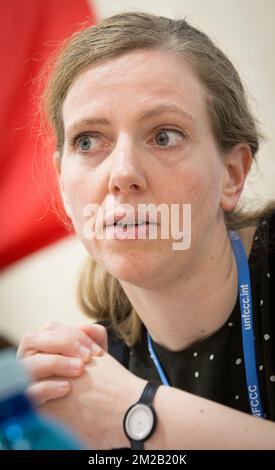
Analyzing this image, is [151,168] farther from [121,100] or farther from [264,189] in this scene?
[264,189]

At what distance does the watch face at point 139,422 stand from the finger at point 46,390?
0.33ft

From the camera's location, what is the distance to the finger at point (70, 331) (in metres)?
0.69

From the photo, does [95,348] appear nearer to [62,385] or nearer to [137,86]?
[62,385]

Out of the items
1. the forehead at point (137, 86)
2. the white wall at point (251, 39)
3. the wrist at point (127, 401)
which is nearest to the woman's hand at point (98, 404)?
the wrist at point (127, 401)

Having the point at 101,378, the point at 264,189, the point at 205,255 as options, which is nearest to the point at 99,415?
the point at 101,378

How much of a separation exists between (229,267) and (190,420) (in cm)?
26

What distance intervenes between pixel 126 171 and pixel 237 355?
34 cm

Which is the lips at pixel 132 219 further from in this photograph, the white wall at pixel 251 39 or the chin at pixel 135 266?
the white wall at pixel 251 39

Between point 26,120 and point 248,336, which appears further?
point 26,120

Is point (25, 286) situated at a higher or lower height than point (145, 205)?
lower

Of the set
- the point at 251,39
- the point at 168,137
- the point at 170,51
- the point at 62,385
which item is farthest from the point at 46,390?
the point at 251,39

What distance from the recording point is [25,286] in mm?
1420

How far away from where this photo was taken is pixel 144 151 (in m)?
0.64

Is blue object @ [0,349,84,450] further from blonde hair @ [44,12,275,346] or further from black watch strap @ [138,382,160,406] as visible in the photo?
blonde hair @ [44,12,275,346]
